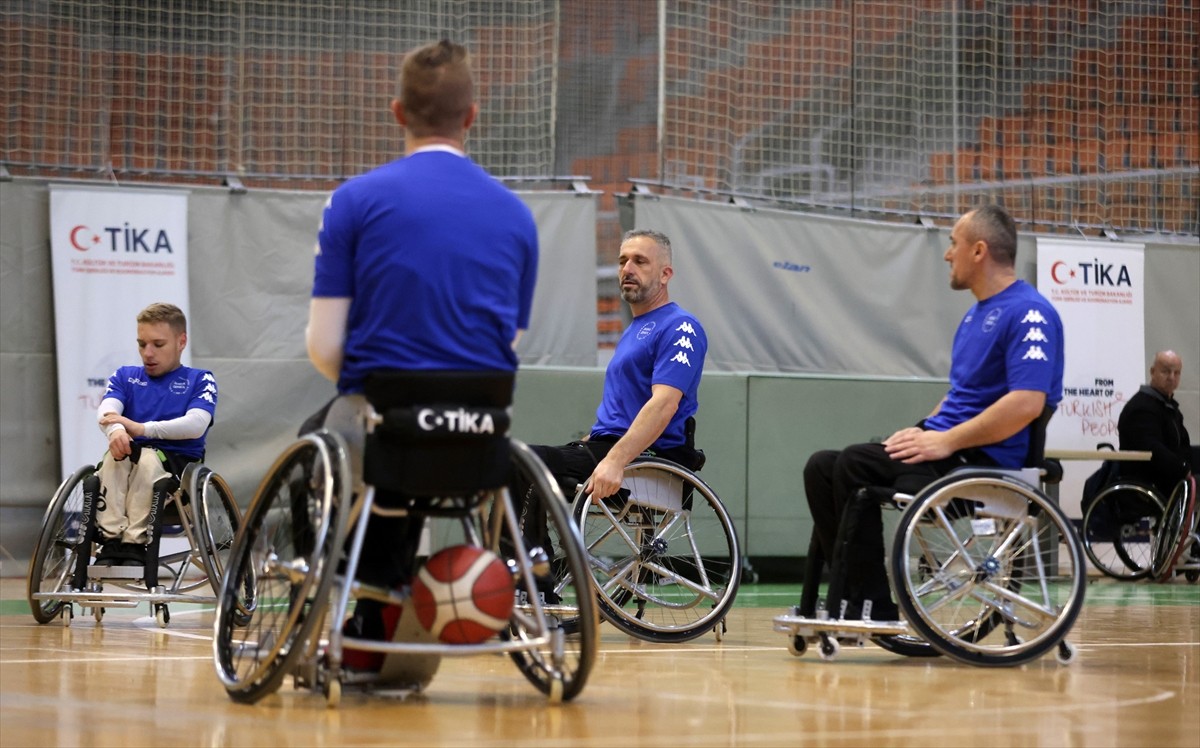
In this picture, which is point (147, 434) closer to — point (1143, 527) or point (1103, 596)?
point (1103, 596)

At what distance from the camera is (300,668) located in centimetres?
311

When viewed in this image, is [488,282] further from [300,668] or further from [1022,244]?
[1022,244]

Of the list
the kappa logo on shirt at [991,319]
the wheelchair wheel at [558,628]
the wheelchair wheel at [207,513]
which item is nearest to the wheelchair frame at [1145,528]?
the kappa logo on shirt at [991,319]

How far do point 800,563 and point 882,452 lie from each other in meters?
4.51

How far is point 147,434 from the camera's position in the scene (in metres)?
5.32

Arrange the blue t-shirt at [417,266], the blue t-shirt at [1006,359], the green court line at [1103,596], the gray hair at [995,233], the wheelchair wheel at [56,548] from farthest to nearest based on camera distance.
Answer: the green court line at [1103,596]
the wheelchair wheel at [56,548]
the gray hair at [995,233]
the blue t-shirt at [1006,359]
the blue t-shirt at [417,266]

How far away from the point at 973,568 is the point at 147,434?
283 centimetres

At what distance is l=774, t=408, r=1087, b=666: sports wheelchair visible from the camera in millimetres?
3943

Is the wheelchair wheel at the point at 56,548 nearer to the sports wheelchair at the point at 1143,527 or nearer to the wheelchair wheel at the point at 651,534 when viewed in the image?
the wheelchair wheel at the point at 651,534

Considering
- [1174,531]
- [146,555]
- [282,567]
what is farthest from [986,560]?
[1174,531]

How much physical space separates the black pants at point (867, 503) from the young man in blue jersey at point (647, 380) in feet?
2.53

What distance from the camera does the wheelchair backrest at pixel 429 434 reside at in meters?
2.97

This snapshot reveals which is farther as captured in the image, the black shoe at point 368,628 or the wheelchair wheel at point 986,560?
the wheelchair wheel at point 986,560

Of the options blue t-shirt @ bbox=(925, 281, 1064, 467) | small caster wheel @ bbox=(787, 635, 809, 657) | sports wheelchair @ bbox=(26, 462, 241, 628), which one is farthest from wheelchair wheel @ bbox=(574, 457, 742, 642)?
sports wheelchair @ bbox=(26, 462, 241, 628)
